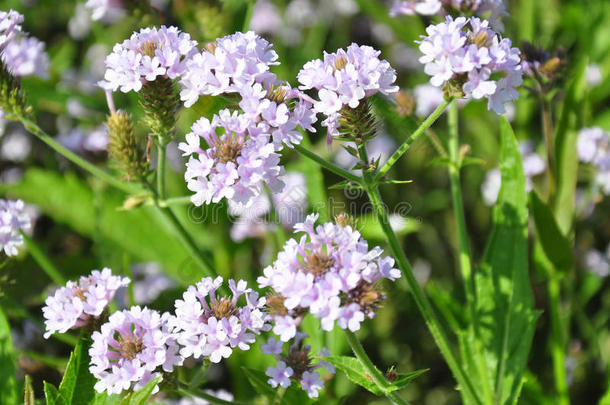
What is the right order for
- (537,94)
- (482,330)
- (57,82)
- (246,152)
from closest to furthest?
(246,152)
(482,330)
(537,94)
(57,82)

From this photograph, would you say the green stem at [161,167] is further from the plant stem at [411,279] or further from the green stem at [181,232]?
the plant stem at [411,279]

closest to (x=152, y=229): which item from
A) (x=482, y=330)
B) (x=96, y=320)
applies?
(x=96, y=320)

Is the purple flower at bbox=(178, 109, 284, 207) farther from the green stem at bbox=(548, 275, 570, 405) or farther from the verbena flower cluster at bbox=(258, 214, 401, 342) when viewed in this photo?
the green stem at bbox=(548, 275, 570, 405)

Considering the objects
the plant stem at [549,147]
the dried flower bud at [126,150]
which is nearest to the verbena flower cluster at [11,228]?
the dried flower bud at [126,150]

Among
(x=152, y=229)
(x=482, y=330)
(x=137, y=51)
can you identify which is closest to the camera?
(x=137, y=51)

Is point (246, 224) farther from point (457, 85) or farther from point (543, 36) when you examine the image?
point (543, 36)

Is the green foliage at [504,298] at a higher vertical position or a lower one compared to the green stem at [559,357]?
higher

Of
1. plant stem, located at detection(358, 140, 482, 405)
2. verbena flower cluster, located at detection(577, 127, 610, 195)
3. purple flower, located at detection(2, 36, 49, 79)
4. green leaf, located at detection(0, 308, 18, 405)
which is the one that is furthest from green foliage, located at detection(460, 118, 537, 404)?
purple flower, located at detection(2, 36, 49, 79)
